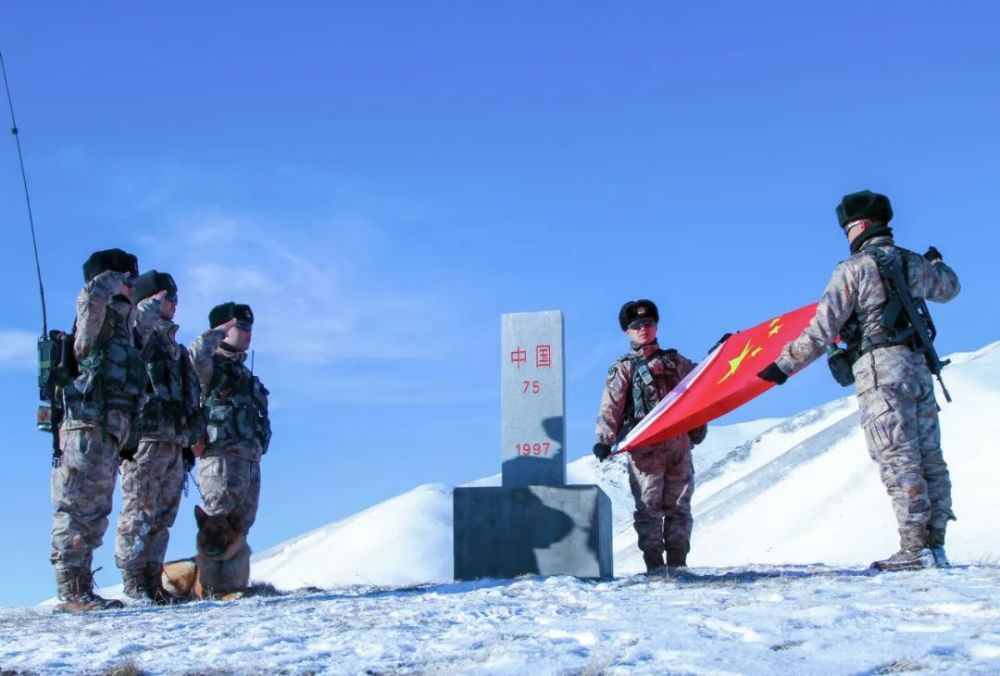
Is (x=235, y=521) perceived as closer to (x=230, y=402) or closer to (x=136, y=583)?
A: (x=136, y=583)

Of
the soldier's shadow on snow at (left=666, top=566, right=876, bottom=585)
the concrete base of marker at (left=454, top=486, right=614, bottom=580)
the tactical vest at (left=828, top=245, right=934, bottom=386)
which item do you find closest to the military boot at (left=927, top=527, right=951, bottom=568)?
the soldier's shadow on snow at (left=666, top=566, right=876, bottom=585)

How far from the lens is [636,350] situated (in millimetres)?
9359

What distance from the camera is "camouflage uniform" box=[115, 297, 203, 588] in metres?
7.71

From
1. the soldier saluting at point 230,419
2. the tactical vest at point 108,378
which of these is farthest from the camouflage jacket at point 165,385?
the soldier saluting at point 230,419

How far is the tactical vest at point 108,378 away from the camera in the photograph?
6.81 m

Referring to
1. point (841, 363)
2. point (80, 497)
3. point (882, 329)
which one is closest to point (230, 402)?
point (80, 497)

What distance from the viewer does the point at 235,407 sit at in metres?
9.04

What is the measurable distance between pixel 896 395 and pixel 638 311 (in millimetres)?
2680

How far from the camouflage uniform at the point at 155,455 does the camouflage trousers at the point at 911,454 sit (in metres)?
4.89

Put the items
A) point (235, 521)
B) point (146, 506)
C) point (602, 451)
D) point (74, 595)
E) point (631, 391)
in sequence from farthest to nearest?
point (631, 391)
point (602, 451)
point (235, 521)
point (146, 506)
point (74, 595)

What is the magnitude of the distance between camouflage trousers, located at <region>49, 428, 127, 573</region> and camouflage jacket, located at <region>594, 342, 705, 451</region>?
157 inches

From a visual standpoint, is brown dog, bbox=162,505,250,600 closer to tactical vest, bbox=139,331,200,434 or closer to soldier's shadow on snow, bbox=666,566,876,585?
tactical vest, bbox=139,331,200,434

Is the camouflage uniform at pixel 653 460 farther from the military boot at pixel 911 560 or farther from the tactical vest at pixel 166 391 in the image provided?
the tactical vest at pixel 166 391

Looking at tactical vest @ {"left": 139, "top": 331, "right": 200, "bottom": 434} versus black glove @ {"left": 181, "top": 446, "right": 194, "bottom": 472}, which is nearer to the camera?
tactical vest @ {"left": 139, "top": 331, "right": 200, "bottom": 434}
